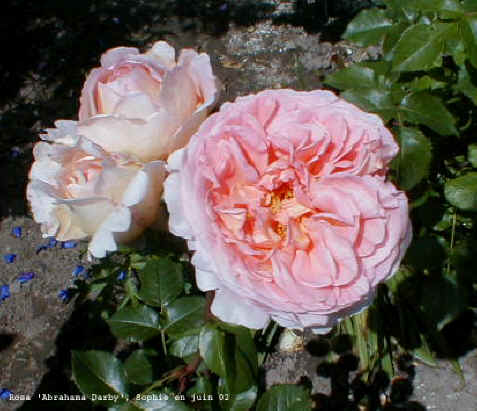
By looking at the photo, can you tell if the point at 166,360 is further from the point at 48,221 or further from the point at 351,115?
the point at 351,115

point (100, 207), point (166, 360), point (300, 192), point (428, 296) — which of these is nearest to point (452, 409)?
point (428, 296)

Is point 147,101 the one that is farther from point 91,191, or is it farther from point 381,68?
point 381,68

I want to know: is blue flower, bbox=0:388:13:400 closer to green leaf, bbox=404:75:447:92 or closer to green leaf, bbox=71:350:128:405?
green leaf, bbox=71:350:128:405

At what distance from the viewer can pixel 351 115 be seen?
57cm

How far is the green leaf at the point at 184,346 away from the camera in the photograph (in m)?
0.84

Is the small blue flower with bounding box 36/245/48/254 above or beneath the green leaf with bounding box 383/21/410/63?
beneath

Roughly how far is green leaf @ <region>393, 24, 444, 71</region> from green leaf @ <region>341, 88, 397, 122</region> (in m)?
0.10

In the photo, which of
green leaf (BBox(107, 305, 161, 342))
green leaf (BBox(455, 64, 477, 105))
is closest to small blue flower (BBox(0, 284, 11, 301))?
green leaf (BBox(107, 305, 161, 342))

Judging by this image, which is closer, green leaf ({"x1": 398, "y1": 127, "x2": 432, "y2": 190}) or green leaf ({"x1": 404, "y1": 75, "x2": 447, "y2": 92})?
green leaf ({"x1": 398, "y1": 127, "x2": 432, "y2": 190})

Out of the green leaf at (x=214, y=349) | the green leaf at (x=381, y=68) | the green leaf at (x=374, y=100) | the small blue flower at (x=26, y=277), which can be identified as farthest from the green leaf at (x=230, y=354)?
the small blue flower at (x=26, y=277)

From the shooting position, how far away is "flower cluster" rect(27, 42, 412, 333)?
1.76 feet

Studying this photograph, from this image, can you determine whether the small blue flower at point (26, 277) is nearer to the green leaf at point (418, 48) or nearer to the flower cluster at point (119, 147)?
the flower cluster at point (119, 147)

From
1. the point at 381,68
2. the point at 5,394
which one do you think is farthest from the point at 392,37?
the point at 5,394

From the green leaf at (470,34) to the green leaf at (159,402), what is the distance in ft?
2.27
